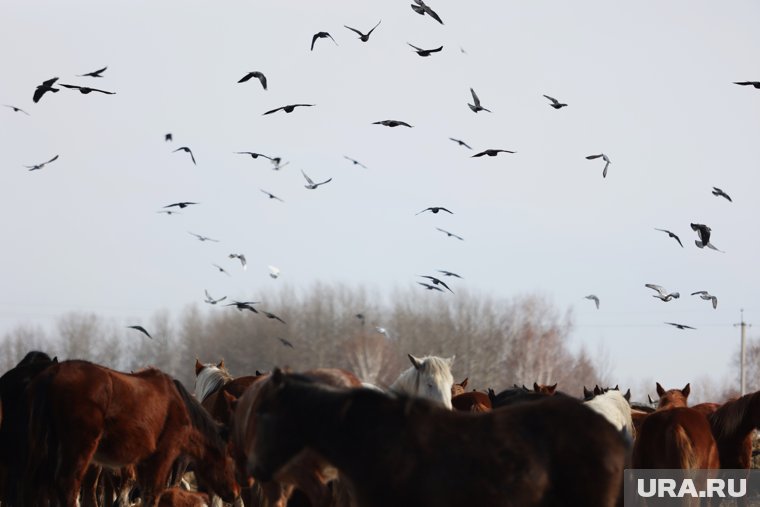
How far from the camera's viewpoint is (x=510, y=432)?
Result: 7812 millimetres

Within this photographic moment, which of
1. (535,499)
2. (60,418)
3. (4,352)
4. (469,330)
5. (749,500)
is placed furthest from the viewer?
(4,352)

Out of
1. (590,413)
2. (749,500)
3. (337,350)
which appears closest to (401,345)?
(337,350)

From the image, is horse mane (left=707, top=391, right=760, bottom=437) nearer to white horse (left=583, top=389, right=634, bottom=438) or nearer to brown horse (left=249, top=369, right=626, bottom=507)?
white horse (left=583, top=389, right=634, bottom=438)

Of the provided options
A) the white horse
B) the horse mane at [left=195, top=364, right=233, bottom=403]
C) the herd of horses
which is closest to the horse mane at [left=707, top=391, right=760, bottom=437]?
the herd of horses

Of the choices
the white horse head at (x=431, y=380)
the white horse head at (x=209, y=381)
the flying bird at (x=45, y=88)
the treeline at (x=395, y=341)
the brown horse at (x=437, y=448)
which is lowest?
the treeline at (x=395, y=341)

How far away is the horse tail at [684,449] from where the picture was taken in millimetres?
11969

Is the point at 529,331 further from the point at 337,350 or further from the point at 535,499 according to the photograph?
the point at 535,499

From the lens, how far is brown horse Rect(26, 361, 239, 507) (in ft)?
39.8

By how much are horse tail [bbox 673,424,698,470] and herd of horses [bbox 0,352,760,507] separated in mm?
15

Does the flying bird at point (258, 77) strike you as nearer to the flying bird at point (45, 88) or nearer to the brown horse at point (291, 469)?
the flying bird at point (45, 88)

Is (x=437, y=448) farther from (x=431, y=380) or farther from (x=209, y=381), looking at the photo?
(x=209, y=381)

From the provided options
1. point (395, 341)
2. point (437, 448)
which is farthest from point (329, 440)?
point (395, 341)

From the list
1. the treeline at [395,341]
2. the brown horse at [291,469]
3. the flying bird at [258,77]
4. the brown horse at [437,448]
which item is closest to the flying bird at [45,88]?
the flying bird at [258,77]

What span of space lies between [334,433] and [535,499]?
1394 millimetres
